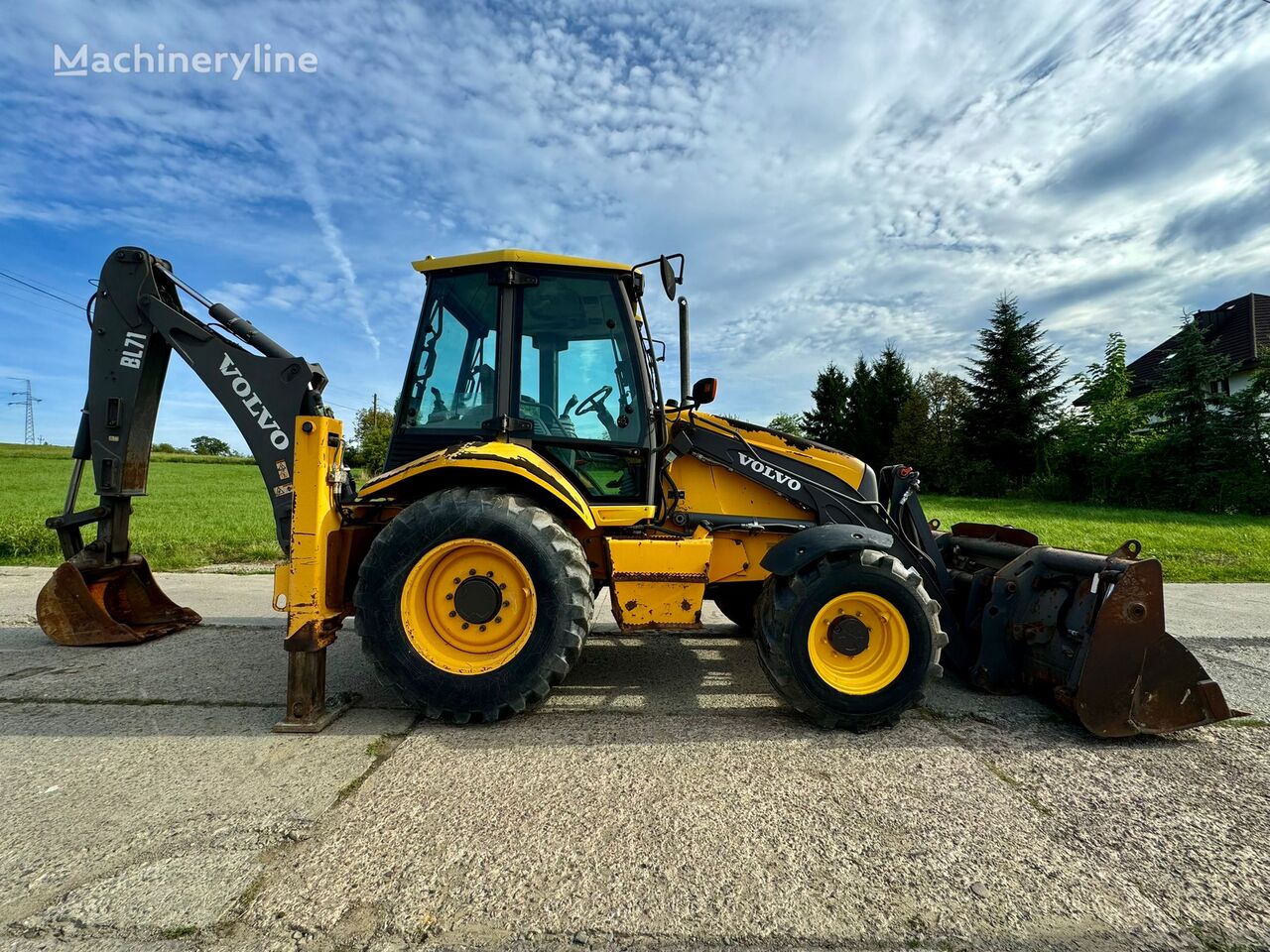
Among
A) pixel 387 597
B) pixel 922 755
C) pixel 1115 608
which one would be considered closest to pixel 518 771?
pixel 387 597

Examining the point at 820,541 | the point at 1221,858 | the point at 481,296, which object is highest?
the point at 481,296

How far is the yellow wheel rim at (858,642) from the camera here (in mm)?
3424

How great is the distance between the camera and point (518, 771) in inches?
113

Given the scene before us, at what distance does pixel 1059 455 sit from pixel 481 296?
27.0 metres

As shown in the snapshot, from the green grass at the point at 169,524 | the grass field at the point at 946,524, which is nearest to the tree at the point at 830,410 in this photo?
the grass field at the point at 946,524

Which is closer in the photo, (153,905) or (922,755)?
(153,905)

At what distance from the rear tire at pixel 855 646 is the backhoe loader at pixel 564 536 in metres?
0.01

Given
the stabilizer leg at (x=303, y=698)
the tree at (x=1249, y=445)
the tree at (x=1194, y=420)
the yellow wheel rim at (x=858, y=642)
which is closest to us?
the stabilizer leg at (x=303, y=698)

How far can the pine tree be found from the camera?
116 ft

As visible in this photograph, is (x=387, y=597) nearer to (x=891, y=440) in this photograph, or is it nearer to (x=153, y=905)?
(x=153, y=905)

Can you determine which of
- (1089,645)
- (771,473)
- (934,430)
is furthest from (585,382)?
(934,430)

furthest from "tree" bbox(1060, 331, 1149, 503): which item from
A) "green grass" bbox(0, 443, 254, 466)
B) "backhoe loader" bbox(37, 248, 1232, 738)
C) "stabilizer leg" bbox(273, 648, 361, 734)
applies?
"green grass" bbox(0, 443, 254, 466)

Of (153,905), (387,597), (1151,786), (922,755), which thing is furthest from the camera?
(387,597)

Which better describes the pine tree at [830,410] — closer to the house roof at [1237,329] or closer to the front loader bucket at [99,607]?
the house roof at [1237,329]
